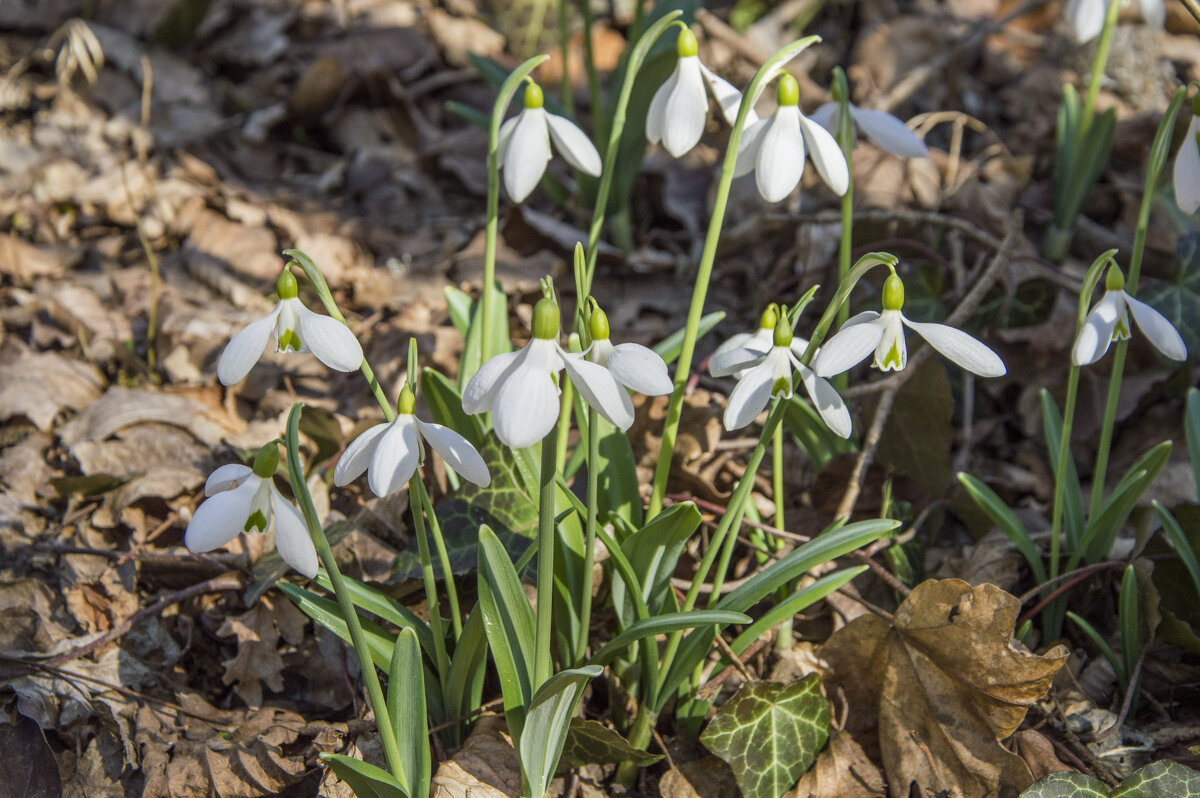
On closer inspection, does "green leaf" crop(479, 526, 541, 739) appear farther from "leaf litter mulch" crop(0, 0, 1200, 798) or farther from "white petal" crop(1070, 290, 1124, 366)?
"white petal" crop(1070, 290, 1124, 366)

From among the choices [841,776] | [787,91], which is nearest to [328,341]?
[787,91]

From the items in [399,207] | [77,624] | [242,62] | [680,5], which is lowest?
[77,624]

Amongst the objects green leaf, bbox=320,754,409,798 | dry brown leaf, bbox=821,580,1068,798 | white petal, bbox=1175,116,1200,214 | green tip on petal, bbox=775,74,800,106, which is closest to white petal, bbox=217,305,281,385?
green leaf, bbox=320,754,409,798

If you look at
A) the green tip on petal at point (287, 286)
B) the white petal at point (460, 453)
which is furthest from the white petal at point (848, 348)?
the green tip on petal at point (287, 286)

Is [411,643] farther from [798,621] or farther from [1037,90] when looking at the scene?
[1037,90]

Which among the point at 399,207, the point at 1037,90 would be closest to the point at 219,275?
the point at 399,207
